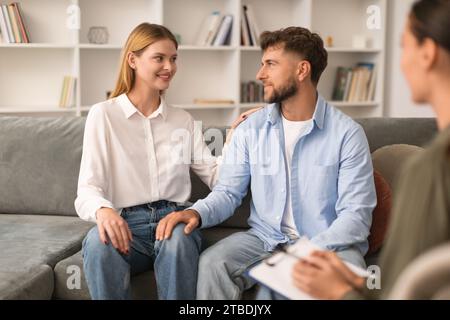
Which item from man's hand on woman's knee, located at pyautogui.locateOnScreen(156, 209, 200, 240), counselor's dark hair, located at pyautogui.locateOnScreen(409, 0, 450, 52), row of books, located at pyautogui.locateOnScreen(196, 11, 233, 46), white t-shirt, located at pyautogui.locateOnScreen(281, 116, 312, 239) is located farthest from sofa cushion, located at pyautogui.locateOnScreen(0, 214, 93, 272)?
row of books, located at pyautogui.locateOnScreen(196, 11, 233, 46)

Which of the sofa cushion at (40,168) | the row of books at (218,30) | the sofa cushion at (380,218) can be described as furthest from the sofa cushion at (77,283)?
the row of books at (218,30)

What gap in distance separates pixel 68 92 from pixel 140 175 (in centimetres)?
240

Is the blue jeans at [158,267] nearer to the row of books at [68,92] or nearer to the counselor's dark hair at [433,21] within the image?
the counselor's dark hair at [433,21]

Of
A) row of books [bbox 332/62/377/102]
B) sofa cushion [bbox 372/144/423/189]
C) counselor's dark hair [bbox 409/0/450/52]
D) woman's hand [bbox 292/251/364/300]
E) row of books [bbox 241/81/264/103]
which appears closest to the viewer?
counselor's dark hair [bbox 409/0/450/52]

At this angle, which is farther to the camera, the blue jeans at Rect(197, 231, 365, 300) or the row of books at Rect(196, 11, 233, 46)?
the row of books at Rect(196, 11, 233, 46)

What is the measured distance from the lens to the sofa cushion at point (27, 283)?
6.27ft

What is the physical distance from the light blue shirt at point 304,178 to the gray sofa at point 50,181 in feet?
0.79

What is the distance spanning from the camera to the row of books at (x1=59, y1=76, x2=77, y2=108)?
177 inches

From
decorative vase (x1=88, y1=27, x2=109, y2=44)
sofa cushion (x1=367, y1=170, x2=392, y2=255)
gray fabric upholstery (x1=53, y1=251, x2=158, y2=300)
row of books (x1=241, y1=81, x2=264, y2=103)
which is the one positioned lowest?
gray fabric upholstery (x1=53, y1=251, x2=158, y2=300)

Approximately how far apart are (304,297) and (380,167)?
1.26 metres

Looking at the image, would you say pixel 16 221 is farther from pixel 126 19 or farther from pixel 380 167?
pixel 126 19

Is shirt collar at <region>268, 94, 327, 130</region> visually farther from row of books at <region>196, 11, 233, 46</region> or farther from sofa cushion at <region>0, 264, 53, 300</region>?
row of books at <region>196, 11, 233, 46</region>

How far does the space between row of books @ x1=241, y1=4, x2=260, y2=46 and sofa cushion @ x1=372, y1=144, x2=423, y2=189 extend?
2545 millimetres

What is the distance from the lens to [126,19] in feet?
15.6
